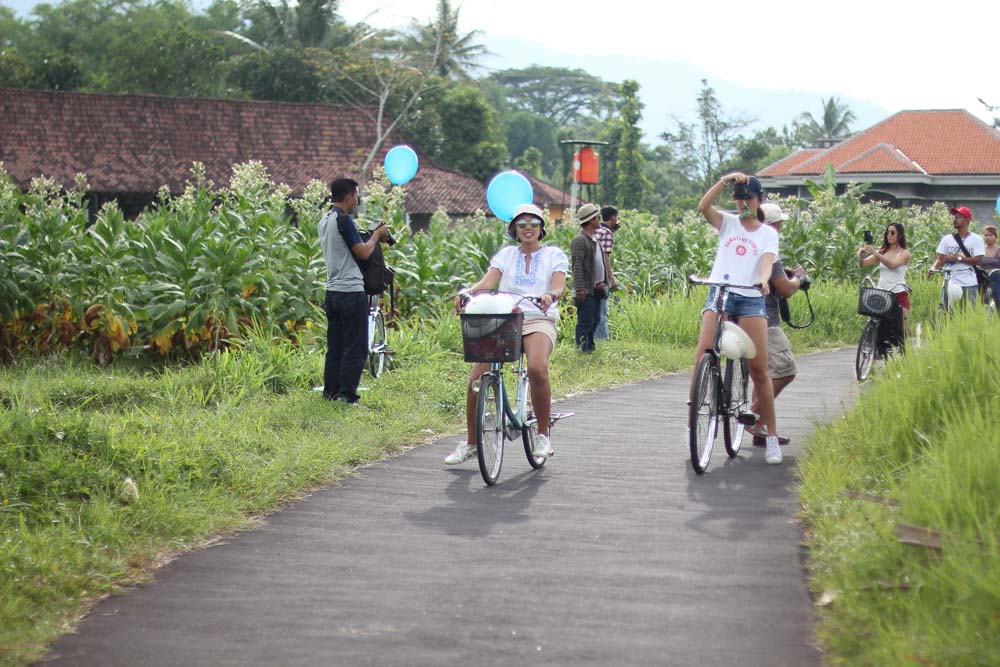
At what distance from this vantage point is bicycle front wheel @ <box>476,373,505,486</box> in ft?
24.8

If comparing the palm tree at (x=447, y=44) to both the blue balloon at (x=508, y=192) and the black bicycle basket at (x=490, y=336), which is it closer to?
the blue balloon at (x=508, y=192)

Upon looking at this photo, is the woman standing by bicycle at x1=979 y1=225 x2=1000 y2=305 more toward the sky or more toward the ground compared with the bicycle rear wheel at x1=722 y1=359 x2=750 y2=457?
more toward the sky

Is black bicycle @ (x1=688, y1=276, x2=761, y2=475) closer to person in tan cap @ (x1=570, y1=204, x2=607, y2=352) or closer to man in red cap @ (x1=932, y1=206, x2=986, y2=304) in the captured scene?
person in tan cap @ (x1=570, y1=204, x2=607, y2=352)

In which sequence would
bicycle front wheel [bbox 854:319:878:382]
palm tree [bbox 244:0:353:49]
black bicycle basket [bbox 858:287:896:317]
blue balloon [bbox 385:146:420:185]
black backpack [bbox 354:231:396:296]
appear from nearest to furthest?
black backpack [bbox 354:231:396:296] < black bicycle basket [bbox 858:287:896:317] < bicycle front wheel [bbox 854:319:878:382] < blue balloon [bbox 385:146:420:185] < palm tree [bbox 244:0:353:49]

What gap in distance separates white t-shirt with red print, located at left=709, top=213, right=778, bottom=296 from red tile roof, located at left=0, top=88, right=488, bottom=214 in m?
29.8

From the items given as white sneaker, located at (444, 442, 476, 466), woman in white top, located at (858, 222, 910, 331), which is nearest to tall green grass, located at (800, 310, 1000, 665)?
white sneaker, located at (444, 442, 476, 466)

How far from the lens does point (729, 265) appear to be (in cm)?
829

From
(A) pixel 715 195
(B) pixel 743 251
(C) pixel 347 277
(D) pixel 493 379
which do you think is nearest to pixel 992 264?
(B) pixel 743 251

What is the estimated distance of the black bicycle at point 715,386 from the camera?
313 inches

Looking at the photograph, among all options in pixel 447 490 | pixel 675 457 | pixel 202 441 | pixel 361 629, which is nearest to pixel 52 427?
pixel 202 441

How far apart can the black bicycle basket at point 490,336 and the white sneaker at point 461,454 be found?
1050 mm

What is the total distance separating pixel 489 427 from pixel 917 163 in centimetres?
4311

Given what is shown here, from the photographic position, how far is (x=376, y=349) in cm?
1218

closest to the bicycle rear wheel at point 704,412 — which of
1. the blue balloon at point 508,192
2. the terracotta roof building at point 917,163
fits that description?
the blue balloon at point 508,192
